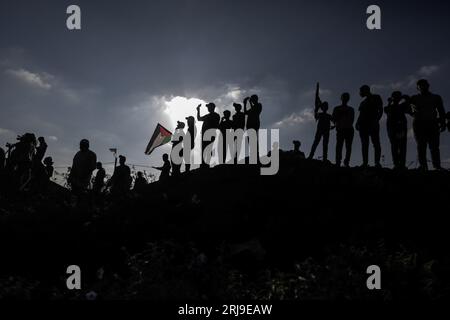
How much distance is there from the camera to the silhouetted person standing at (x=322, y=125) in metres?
12.0

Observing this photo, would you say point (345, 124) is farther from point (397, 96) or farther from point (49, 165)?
point (49, 165)

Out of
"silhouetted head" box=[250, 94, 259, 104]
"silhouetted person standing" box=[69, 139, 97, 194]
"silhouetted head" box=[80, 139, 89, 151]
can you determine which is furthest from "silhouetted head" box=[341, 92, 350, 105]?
"silhouetted head" box=[80, 139, 89, 151]

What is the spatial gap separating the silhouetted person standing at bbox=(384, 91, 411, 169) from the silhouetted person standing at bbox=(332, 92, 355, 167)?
3.12ft

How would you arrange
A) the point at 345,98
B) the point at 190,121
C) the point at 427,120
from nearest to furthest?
the point at 427,120, the point at 345,98, the point at 190,121

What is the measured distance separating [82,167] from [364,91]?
8.25m

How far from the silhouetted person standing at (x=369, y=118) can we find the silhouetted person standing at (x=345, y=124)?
0.27 m

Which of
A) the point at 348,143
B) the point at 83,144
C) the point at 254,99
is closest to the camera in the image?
the point at 348,143

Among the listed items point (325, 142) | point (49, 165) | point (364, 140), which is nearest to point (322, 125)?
point (325, 142)

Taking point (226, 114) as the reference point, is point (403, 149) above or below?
below

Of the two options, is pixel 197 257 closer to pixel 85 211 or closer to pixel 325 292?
pixel 325 292

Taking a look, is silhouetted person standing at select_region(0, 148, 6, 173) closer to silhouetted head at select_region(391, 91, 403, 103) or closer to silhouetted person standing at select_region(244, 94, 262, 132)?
silhouetted person standing at select_region(244, 94, 262, 132)

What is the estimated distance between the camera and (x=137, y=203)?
10.4m

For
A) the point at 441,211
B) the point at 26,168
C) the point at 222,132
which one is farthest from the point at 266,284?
the point at 26,168

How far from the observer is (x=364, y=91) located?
10641mm
